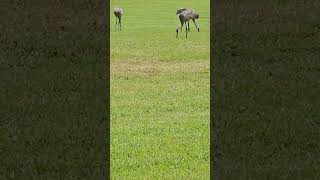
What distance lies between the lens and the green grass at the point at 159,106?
986cm

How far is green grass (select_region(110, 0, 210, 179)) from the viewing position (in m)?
9.86

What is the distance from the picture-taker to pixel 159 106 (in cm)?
1409
